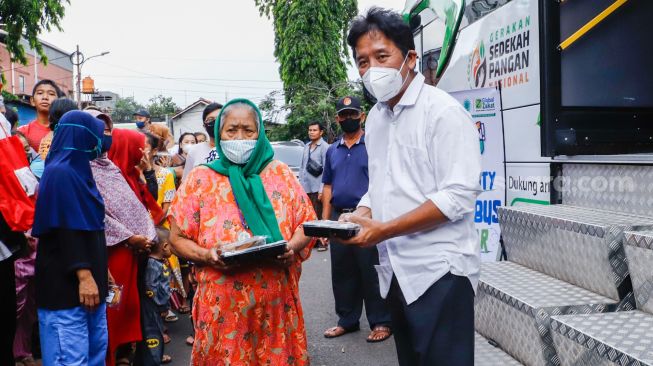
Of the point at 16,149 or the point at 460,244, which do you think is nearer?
the point at 460,244

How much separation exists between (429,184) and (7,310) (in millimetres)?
2749

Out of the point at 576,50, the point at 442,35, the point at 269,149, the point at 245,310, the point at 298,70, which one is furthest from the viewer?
the point at 298,70

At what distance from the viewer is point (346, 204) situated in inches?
213

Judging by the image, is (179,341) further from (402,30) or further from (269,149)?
(402,30)

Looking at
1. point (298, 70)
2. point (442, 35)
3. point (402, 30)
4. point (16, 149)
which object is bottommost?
point (16, 149)

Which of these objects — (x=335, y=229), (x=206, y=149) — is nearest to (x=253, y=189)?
(x=335, y=229)

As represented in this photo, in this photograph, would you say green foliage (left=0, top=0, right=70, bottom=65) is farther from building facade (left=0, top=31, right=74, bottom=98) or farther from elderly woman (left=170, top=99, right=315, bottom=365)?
building facade (left=0, top=31, right=74, bottom=98)

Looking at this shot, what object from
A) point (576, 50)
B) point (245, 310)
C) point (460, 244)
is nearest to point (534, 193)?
point (576, 50)

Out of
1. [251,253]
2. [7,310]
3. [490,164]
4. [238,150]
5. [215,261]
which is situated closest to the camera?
[251,253]

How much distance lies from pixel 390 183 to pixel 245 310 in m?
1.03

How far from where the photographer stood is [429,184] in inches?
83.6

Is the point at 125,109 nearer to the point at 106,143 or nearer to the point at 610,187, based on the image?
the point at 106,143

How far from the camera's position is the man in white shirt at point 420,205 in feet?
6.64

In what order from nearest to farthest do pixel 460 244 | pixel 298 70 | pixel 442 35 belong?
pixel 460 244, pixel 442 35, pixel 298 70
